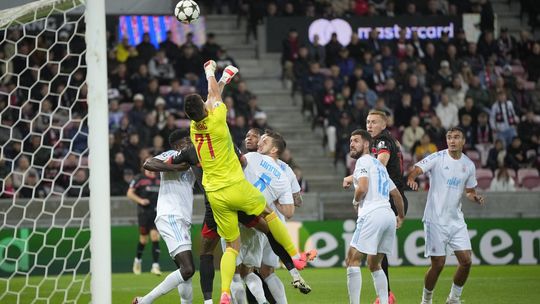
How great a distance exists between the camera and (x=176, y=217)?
9742 mm

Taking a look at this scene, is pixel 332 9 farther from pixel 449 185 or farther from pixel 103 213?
pixel 103 213

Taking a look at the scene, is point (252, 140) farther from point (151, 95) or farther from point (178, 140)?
point (151, 95)

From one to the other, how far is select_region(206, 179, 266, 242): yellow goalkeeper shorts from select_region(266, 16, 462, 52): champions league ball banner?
15.3m

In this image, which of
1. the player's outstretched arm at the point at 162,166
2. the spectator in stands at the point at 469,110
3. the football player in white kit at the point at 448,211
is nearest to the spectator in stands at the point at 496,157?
the spectator in stands at the point at 469,110

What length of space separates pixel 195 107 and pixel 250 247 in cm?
160

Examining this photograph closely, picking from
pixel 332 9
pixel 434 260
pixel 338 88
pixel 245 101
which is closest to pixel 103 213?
pixel 434 260

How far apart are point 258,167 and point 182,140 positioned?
835 millimetres

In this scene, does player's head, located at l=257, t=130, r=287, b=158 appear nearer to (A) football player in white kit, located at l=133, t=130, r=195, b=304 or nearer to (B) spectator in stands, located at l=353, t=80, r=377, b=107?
(A) football player in white kit, located at l=133, t=130, r=195, b=304

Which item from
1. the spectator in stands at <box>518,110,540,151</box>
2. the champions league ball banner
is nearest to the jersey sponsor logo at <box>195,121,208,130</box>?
the spectator in stands at <box>518,110,540,151</box>

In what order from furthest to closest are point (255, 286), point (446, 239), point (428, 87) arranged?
1. point (428, 87)
2. point (446, 239)
3. point (255, 286)

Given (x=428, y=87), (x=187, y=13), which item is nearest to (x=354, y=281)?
(x=187, y=13)

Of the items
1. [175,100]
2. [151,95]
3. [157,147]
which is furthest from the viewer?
[175,100]

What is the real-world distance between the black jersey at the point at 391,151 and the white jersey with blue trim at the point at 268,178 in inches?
46.0

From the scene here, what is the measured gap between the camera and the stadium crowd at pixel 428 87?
21.2 metres
